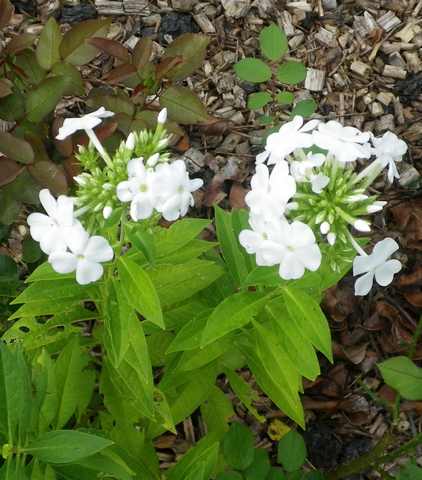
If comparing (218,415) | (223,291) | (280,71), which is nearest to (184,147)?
(280,71)

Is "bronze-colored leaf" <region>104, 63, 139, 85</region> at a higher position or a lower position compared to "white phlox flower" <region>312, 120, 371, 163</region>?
lower

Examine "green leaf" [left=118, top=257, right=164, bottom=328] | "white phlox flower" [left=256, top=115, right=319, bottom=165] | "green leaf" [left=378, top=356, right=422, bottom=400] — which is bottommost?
"green leaf" [left=378, top=356, right=422, bottom=400]

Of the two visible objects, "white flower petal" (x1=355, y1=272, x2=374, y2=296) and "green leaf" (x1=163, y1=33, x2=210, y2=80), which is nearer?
"white flower petal" (x1=355, y1=272, x2=374, y2=296)

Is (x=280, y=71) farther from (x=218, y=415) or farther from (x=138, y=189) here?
(x=138, y=189)

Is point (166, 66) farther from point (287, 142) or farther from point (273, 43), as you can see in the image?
point (287, 142)

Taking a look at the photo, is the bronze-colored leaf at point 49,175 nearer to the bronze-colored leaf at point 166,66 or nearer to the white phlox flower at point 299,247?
the bronze-colored leaf at point 166,66

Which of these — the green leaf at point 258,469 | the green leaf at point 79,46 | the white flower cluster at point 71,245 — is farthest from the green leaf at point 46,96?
the green leaf at point 258,469

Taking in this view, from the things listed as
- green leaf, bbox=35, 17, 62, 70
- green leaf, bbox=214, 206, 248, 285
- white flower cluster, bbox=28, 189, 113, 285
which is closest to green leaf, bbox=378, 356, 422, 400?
green leaf, bbox=214, 206, 248, 285

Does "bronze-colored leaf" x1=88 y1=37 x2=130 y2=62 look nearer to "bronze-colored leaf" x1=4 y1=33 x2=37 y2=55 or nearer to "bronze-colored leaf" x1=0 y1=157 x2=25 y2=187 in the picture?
"bronze-colored leaf" x1=4 y1=33 x2=37 y2=55
